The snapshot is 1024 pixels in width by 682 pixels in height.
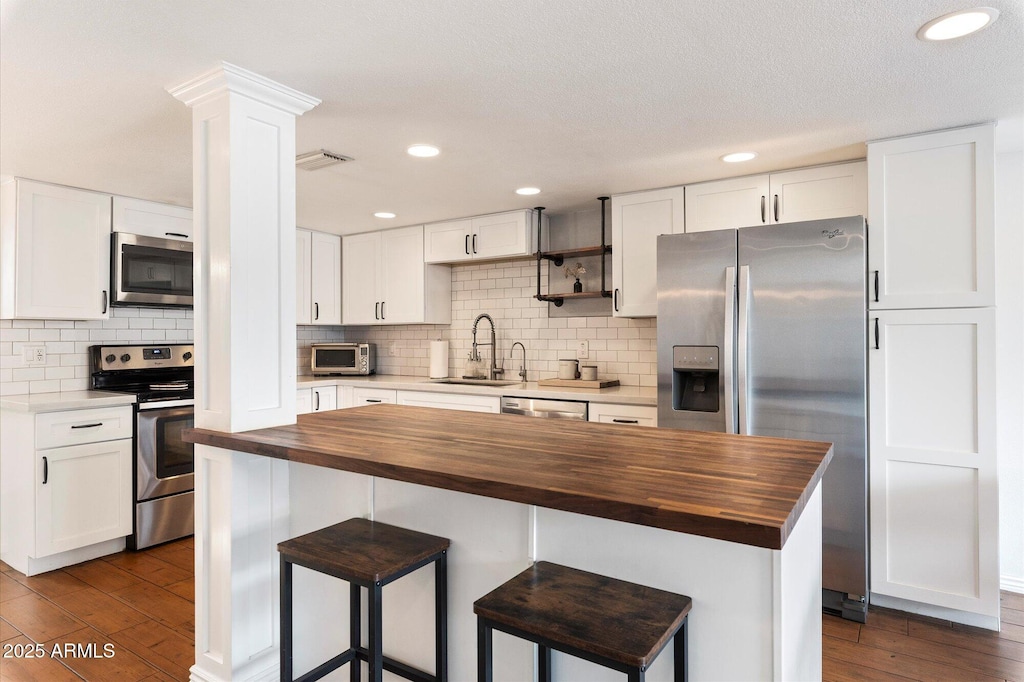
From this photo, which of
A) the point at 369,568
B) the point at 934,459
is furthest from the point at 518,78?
the point at 934,459

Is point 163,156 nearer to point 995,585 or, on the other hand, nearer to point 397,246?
point 397,246

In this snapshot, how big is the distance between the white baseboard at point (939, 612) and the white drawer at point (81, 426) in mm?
4103

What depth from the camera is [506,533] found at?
5.52ft

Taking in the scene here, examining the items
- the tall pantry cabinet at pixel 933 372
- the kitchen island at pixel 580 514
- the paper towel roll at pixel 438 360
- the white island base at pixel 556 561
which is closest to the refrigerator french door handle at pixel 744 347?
the tall pantry cabinet at pixel 933 372

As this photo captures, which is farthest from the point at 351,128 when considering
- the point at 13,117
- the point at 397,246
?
the point at 397,246

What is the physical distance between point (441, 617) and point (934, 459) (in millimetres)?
2320

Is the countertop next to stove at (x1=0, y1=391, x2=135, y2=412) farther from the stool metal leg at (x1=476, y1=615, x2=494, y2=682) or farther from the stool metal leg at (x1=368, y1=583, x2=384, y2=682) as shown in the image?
the stool metal leg at (x1=476, y1=615, x2=494, y2=682)

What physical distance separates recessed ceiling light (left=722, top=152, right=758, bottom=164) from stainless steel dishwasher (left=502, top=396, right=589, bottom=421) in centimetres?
161

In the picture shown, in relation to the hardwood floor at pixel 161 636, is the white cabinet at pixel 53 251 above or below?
above

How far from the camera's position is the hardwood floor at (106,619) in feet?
7.68

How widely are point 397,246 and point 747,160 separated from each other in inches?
112

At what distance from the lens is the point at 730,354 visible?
2.88 m

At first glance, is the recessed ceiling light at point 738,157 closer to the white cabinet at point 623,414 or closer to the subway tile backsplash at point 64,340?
the white cabinet at point 623,414

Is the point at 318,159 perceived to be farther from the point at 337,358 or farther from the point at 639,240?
the point at 337,358
